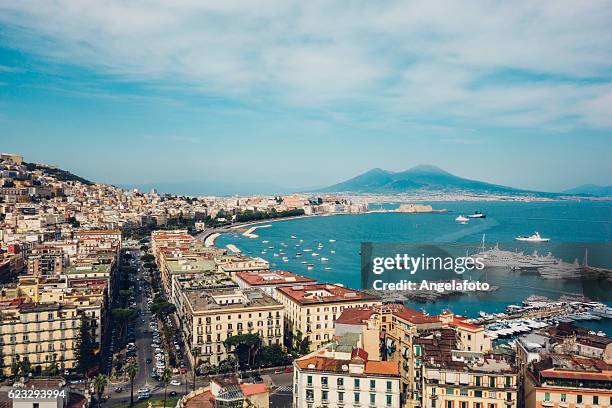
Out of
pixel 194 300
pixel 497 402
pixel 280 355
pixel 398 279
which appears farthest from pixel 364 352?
pixel 398 279

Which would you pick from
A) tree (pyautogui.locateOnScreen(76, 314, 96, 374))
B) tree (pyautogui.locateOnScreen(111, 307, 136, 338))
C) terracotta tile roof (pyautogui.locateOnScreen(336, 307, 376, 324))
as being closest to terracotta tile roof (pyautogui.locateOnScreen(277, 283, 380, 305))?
terracotta tile roof (pyautogui.locateOnScreen(336, 307, 376, 324))

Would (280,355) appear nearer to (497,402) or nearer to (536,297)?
(497,402)

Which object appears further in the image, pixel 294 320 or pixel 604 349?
pixel 294 320

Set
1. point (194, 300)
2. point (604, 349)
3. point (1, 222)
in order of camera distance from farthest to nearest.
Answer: point (1, 222), point (194, 300), point (604, 349)

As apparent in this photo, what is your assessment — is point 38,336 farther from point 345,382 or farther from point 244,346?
point 345,382

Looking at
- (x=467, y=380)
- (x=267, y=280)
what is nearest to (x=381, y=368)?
(x=467, y=380)

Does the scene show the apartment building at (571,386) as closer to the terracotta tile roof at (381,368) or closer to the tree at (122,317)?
the terracotta tile roof at (381,368)

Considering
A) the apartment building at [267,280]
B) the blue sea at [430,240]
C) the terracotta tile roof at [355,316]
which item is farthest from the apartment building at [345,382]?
the blue sea at [430,240]
